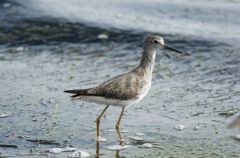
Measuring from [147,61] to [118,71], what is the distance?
2905 mm

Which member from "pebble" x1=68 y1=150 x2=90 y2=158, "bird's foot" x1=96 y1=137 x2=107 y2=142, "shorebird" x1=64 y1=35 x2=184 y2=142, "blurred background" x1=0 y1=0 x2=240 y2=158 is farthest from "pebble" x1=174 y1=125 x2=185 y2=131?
"pebble" x1=68 y1=150 x2=90 y2=158

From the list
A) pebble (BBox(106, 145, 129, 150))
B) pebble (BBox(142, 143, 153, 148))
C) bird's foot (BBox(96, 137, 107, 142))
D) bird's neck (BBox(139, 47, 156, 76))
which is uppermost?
bird's neck (BBox(139, 47, 156, 76))

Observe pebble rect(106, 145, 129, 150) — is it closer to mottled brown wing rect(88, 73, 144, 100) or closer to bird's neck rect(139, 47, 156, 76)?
mottled brown wing rect(88, 73, 144, 100)

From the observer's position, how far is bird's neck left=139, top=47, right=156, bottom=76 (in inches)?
365

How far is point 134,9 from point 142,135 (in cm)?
867

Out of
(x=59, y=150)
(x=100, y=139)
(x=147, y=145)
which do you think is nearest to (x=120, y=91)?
(x=100, y=139)

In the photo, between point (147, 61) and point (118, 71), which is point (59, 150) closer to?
point (147, 61)

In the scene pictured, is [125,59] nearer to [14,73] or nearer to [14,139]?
[14,73]

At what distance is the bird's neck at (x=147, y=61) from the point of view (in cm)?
928

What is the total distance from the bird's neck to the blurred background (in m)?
0.79

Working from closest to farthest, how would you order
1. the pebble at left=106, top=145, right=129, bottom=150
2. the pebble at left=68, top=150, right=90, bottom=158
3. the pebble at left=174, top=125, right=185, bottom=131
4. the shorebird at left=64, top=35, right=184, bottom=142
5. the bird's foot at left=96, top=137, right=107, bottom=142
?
the pebble at left=68, top=150, right=90, bottom=158 < the pebble at left=106, top=145, right=129, bottom=150 < the shorebird at left=64, top=35, right=184, bottom=142 < the bird's foot at left=96, top=137, right=107, bottom=142 < the pebble at left=174, top=125, right=185, bottom=131

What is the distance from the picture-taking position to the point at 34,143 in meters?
8.38

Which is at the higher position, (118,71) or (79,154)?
(118,71)

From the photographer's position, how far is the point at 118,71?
12250 millimetres
